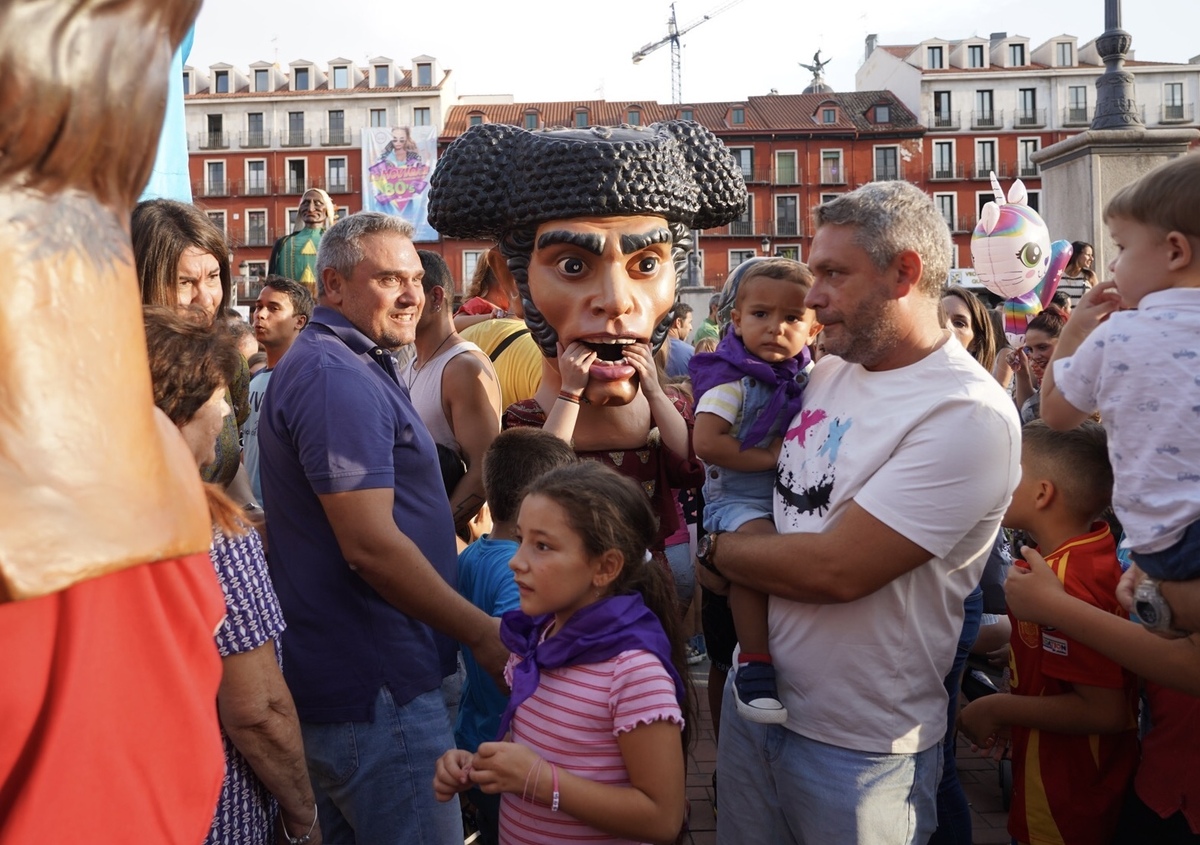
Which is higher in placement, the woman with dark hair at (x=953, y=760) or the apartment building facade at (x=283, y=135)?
the apartment building facade at (x=283, y=135)

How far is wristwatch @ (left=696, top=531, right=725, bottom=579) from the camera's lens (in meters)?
2.58

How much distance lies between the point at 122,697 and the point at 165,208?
2.37m

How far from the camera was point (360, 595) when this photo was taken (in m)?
2.53

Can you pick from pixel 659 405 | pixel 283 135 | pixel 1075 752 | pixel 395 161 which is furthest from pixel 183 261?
pixel 283 135

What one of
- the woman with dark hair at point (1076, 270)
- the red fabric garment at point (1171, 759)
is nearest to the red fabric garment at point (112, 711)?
the red fabric garment at point (1171, 759)

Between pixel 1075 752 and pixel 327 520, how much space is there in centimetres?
204

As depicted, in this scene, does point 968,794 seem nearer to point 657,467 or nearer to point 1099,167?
point 657,467

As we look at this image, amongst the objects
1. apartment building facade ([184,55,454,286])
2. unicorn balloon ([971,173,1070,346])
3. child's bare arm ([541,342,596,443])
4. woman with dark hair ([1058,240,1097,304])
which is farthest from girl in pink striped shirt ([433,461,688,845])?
apartment building facade ([184,55,454,286])

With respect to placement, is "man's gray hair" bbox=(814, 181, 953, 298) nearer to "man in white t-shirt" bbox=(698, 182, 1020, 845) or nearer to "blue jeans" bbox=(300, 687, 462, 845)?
"man in white t-shirt" bbox=(698, 182, 1020, 845)

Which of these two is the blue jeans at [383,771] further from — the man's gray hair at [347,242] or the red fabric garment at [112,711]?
the red fabric garment at [112,711]

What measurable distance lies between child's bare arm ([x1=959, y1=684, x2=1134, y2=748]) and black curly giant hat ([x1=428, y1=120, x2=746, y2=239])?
162cm

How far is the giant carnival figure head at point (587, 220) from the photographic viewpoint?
280 centimetres

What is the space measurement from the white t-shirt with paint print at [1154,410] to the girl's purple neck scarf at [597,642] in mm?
1050

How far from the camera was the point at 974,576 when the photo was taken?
2336 mm
